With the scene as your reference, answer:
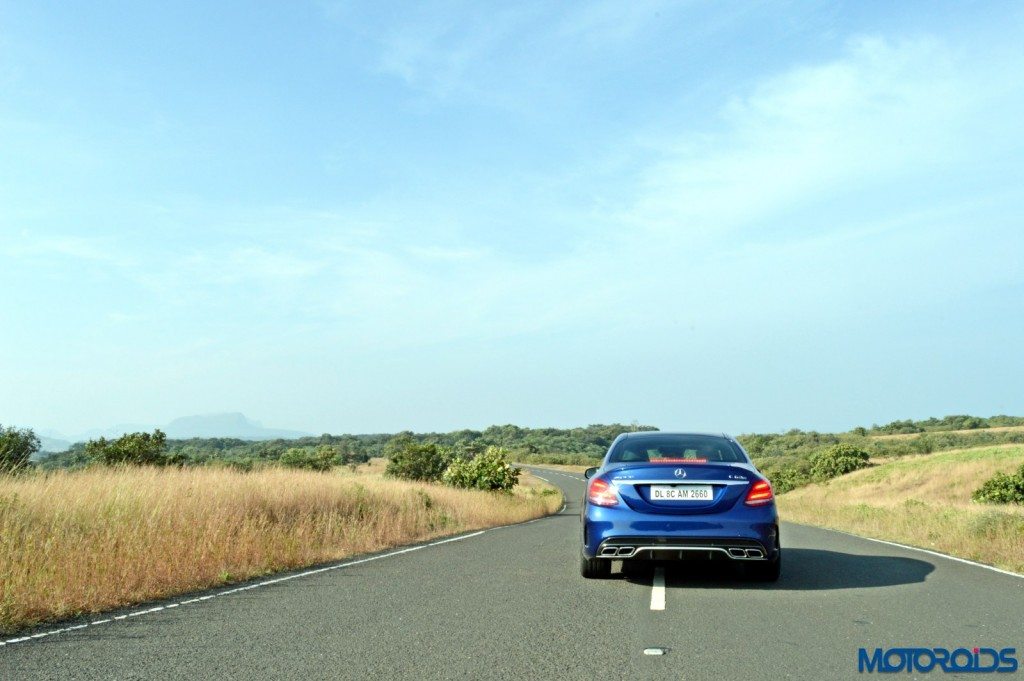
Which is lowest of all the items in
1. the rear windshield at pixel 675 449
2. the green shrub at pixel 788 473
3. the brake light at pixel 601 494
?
the green shrub at pixel 788 473

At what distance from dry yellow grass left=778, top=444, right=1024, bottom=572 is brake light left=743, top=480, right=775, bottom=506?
4423mm

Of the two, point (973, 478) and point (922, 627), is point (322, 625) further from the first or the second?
point (973, 478)

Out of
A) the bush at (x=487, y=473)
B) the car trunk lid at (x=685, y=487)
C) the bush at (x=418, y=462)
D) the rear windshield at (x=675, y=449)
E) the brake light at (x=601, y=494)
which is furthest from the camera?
the bush at (x=418, y=462)

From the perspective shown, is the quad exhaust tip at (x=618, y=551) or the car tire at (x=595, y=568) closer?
the quad exhaust tip at (x=618, y=551)

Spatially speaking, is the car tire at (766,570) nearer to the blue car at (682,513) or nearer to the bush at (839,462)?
the blue car at (682,513)

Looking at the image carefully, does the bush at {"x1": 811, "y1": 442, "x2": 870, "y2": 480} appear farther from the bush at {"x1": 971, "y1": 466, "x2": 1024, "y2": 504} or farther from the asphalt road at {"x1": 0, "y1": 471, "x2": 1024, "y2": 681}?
the asphalt road at {"x1": 0, "y1": 471, "x2": 1024, "y2": 681}

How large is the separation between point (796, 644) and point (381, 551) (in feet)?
28.0

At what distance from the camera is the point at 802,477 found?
6912 centimetres

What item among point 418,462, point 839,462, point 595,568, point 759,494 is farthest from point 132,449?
point 839,462

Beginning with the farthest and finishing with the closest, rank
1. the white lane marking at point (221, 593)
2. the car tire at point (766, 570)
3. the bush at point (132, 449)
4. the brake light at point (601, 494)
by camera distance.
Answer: the bush at point (132, 449) < the car tire at point (766, 570) < the brake light at point (601, 494) < the white lane marking at point (221, 593)

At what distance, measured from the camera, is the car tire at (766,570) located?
346 inches

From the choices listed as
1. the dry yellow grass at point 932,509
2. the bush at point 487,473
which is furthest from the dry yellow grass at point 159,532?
the bush at point 487,473

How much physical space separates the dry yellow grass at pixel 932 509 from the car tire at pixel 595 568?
17.7ft

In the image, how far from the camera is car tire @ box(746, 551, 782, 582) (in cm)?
878
